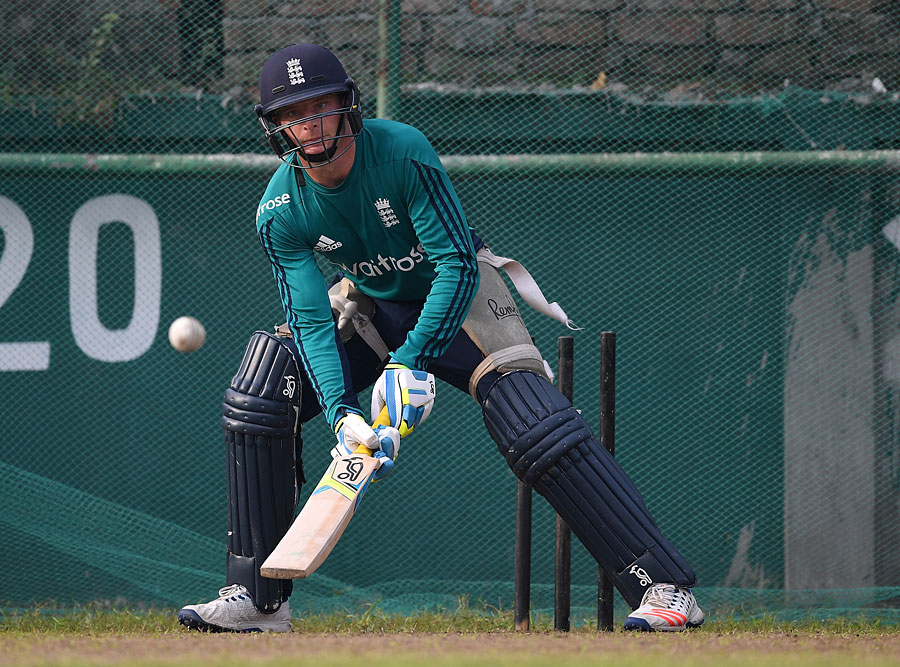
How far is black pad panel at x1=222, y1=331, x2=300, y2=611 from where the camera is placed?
3.61 m

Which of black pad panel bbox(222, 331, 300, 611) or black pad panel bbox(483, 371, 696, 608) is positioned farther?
black pad panel bbox(222, 331, 300, 611)

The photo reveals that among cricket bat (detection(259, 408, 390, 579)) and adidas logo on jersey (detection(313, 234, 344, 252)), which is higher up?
adidas logo on jersey (detection(313, 234, 344, 252))

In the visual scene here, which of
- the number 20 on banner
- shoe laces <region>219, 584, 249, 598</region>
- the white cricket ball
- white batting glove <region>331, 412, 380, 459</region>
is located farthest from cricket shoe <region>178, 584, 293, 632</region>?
the number 20 on banner

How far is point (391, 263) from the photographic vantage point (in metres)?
3.70

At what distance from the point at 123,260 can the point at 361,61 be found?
171cm

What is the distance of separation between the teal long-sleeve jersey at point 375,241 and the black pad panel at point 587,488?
14.1 inches

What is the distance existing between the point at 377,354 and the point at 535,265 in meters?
2.16

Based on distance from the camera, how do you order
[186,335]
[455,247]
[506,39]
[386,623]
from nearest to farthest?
1. [455,247]
2. [186,335]
3. [386,623]
4. [506,39]

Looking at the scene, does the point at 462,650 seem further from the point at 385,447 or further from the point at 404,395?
the point at 404,395

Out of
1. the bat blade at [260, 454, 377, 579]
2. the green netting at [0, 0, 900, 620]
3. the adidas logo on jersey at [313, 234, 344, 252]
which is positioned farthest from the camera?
the green netting at [0, 0, 900, 620]

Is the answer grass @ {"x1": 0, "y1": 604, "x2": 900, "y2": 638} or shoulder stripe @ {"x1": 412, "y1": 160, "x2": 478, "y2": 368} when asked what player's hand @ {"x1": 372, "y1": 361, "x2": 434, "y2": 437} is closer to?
shoulder stripe @ {"x1": 412, "y1": 160, "x2": 478, "y2": 368}

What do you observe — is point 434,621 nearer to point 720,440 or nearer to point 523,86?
point 720,440

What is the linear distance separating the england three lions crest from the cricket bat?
65 cm

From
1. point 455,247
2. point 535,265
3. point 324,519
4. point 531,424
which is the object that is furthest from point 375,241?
point 535,265
